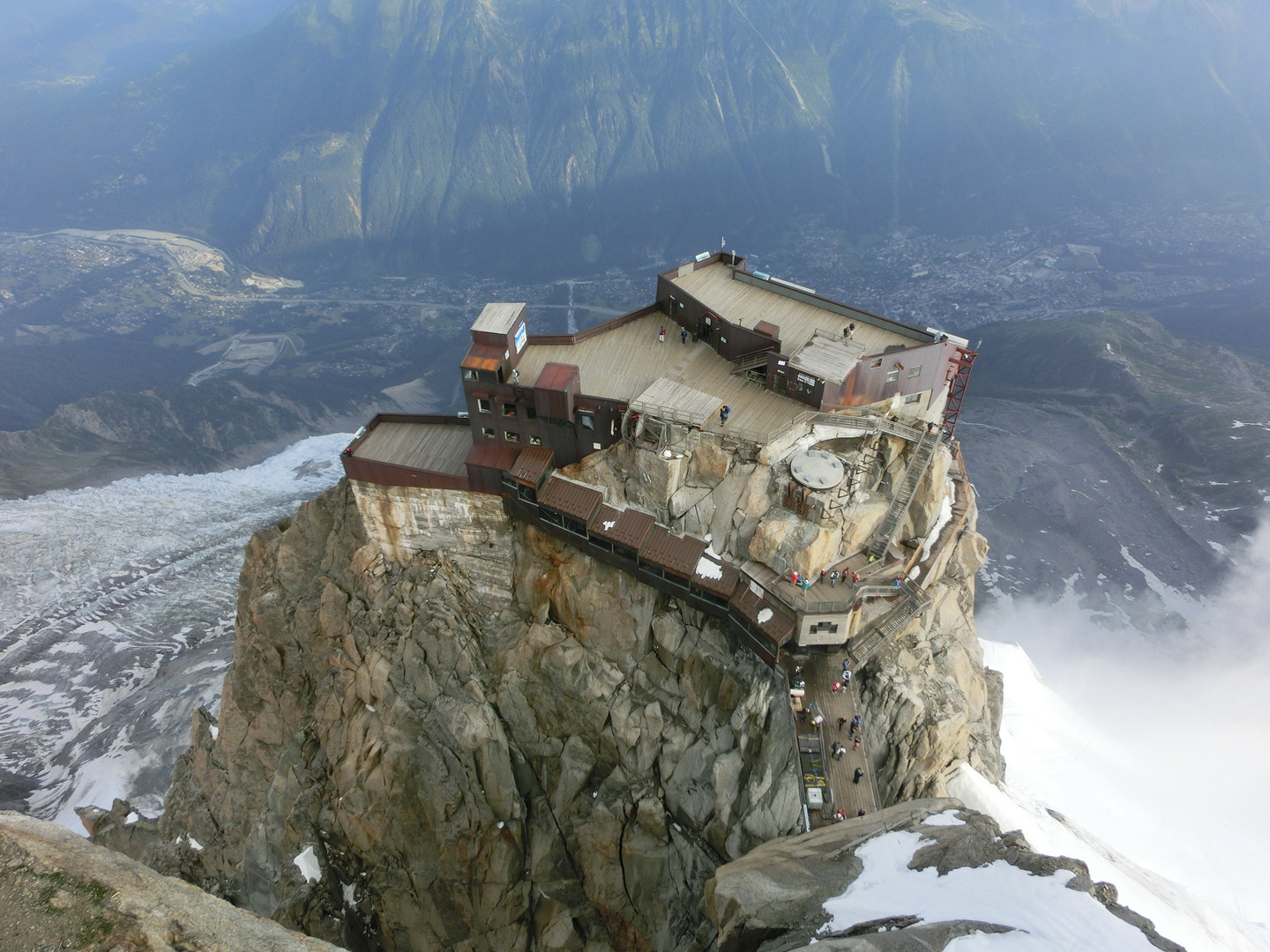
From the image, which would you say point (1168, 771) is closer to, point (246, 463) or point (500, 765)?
point (500, 765)

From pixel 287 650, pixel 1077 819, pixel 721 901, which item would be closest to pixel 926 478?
pixel 721 901

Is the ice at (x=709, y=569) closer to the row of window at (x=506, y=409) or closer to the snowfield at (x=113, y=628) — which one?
the row of window at (x=506, y=409)

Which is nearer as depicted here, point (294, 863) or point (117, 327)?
point (294, 863)

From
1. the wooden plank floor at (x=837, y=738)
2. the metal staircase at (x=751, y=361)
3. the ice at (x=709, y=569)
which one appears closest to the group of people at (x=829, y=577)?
the wooden plank floor at (x=837, y=738)

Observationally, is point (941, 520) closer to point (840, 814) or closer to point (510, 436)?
point (840, 814)

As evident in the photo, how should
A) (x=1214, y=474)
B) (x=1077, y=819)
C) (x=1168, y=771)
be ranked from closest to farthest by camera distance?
(x=1077, y=819) → (x=1168, y=771) → (x=1214, y=474)
